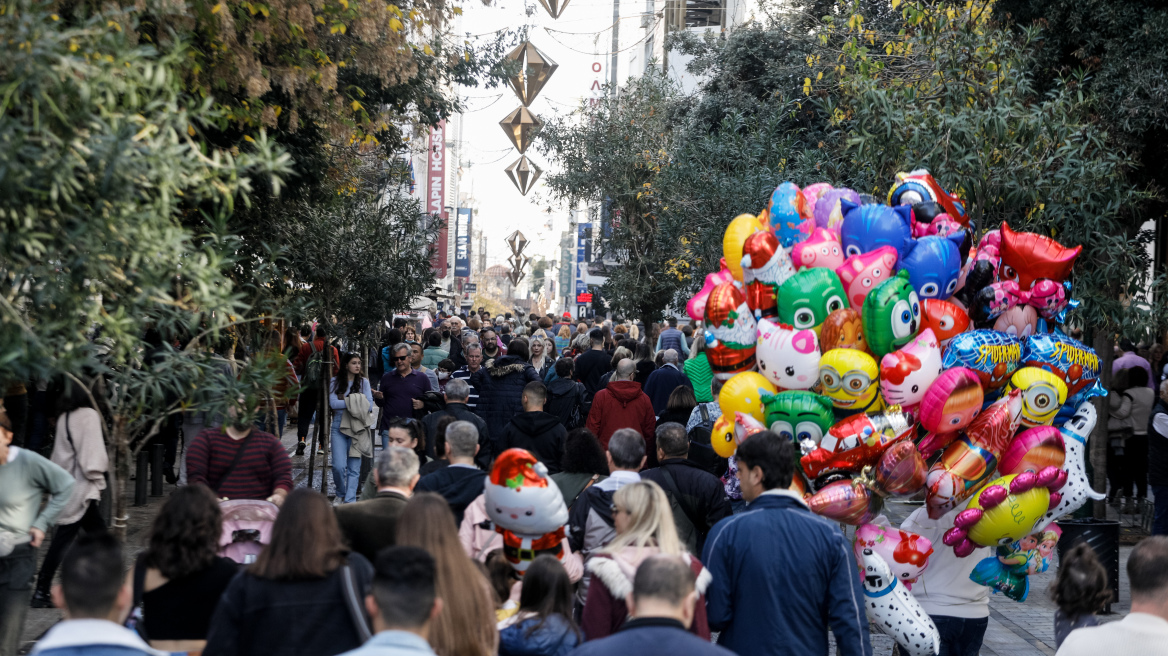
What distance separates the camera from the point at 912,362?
645 cm

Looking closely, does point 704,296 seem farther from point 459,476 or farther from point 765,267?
point 459,476

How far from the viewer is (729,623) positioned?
16.6 ft

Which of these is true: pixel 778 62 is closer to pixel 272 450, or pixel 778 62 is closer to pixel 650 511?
pixel 272 450

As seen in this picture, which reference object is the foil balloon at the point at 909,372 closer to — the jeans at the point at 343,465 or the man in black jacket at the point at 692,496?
the man in black jacket at the point at 692,496

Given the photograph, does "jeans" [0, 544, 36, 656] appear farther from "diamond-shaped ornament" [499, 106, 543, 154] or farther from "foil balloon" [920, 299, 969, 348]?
"diamond-shaped ornament" [499, 106, 543, 154]

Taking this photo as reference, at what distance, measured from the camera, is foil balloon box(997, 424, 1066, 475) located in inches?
258

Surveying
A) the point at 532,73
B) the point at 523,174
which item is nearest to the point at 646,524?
the point at 532,73

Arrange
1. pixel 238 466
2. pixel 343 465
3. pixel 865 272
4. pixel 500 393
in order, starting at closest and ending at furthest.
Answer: pixel 865 272 < pixel 238 466 < pixel 500 393 < pixel 343 465

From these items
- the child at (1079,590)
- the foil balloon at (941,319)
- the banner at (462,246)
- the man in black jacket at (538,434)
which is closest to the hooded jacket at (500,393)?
the man in black jacket at (538,434)

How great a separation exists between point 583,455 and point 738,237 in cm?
181

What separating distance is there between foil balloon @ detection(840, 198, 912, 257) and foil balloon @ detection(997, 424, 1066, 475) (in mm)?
1296

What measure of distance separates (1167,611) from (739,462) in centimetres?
180

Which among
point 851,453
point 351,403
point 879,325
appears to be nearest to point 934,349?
point 879,325

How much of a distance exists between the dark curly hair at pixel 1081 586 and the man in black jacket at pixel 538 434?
13.7 feet
